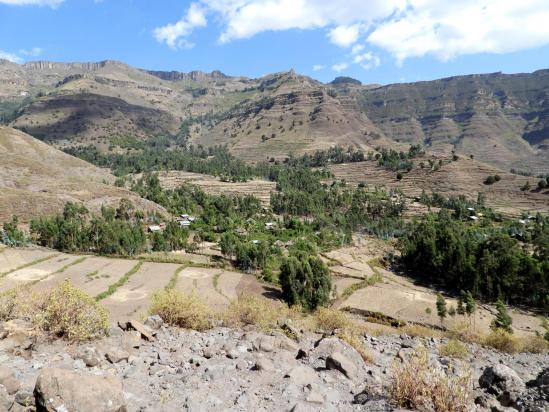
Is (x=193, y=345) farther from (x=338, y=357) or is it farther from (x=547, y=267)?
(x=547, y=267)

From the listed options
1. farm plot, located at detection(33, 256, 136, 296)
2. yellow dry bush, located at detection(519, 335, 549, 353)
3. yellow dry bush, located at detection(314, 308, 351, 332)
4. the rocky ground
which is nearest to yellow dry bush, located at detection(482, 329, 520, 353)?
yellow dry bush, located at detection(519, 335, 549, 353)

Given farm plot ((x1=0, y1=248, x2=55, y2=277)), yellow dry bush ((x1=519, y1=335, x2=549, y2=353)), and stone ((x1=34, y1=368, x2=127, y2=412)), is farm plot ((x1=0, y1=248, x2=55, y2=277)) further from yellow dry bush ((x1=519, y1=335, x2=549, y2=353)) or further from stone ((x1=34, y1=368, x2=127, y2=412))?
yellow dry bush ((x1=519, y1=335, x2=549, y2=353))

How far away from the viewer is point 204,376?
11.5 m

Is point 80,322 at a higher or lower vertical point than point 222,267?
higher

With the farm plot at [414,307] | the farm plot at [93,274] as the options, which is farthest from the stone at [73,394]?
the farm plot at [414,307]

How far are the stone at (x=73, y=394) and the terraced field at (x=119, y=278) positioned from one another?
31.8 m

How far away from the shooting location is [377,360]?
51.5 ft

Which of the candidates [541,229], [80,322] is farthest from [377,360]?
[541,229]

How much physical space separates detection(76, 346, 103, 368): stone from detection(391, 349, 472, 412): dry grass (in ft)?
29.5

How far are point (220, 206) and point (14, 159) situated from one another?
71588mm

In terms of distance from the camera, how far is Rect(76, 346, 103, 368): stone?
11.6 metres

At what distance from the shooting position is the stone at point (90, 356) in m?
11.6

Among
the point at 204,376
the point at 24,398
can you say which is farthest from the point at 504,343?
the point at 24,398

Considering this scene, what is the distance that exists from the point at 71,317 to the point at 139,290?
36.7m
